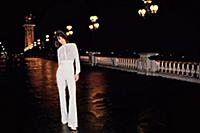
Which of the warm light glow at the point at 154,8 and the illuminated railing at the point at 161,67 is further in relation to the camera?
the warm light glow at the point at 154,8

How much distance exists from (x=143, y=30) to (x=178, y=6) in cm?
683

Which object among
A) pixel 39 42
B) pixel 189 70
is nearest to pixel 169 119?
pixel 189 70

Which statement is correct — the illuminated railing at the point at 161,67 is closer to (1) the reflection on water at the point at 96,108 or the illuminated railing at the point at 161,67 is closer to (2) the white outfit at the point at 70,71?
(1) the reflection on water at the point at 96,108

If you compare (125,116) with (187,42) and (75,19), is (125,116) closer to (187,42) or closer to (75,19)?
(187,42)

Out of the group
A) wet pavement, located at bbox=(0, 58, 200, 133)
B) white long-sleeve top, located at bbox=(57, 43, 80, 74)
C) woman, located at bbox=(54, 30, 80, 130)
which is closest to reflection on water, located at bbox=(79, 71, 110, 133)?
wet pavement, located at bbox=(0, 58, 200, 133)

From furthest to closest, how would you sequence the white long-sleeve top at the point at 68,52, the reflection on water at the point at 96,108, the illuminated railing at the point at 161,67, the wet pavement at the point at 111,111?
the illuminated railing at the point at 161,67 → the reflection on water at the point at 96,108 → the wet pavement at the point at 111,111 → the white long-sleeve top at the point at 68,52

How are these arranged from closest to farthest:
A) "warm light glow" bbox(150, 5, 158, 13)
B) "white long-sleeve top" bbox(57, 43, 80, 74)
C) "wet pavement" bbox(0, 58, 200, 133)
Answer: "white long-sleeve top" bbox(57, 43, 80, 74) → "wet pavement" bbox(0, 58, 200, 133) → "warm light glow" bbox(150, 5, 158, 13)

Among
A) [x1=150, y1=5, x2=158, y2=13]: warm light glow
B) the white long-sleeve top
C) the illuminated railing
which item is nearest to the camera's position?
the white long-sleeve top

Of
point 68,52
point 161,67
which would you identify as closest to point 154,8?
point 161,67

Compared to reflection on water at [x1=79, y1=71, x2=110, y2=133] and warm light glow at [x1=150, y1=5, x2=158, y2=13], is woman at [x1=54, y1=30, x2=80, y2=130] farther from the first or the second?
warm light glow at [x1=150, y1=5, x2=158, y2=13]

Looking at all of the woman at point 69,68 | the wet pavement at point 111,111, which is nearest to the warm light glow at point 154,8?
the wet pavement at point 111,111

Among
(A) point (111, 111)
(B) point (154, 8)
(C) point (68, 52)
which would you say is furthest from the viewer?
(B) point (154, 8)

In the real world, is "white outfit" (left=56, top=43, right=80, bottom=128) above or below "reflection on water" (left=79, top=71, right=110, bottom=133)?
above

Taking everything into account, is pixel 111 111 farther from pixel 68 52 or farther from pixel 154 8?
pixel 154 8
